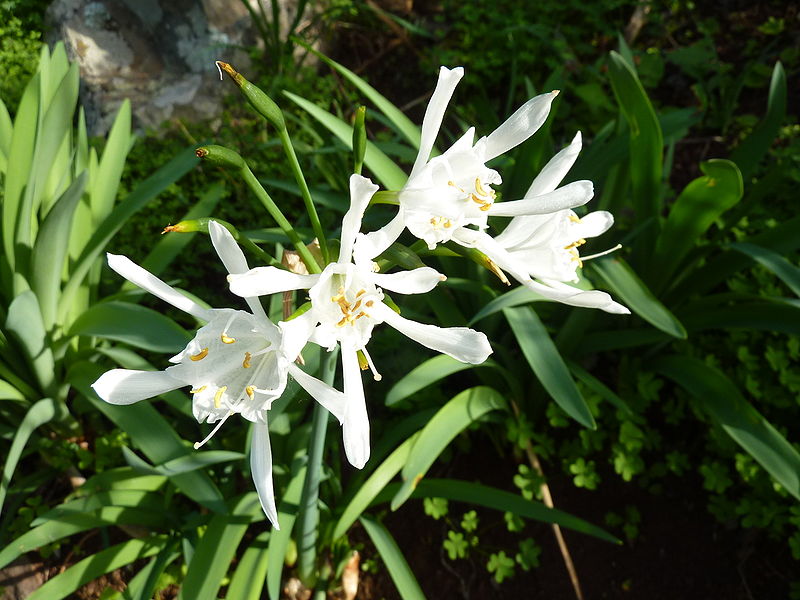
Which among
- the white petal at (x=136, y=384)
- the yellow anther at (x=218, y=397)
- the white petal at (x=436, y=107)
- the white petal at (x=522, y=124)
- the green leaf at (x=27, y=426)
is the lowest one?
the green leaf at (x=27, y=426)

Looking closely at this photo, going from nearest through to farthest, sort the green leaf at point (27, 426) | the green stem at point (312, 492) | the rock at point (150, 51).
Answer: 1. the green stem at point (312, 492)
2. the green leaf at point (27, 426)
3. the rock at point (150, 51)

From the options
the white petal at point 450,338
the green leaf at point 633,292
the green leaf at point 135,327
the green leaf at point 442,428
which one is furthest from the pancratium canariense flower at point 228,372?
the green leaf at point 633,292

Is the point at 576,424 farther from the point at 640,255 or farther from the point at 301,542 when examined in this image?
the point at 301,542

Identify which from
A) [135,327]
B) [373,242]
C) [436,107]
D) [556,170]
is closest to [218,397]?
[373,242]

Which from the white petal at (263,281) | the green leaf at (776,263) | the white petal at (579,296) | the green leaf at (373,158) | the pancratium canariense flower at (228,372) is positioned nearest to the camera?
the white petal at (263,281)

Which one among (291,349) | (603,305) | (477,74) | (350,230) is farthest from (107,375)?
(477,74)

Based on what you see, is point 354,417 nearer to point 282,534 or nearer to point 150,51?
point 282,534

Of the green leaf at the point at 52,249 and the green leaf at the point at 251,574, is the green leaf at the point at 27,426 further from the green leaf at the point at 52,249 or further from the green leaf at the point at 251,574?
the green leaf at the point at 251,574

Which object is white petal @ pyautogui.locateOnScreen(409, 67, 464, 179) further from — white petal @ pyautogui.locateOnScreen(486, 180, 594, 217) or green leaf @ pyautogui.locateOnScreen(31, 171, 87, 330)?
green leaf @ pyautogui.locateOnScreen(31, 171, 87, 330)
